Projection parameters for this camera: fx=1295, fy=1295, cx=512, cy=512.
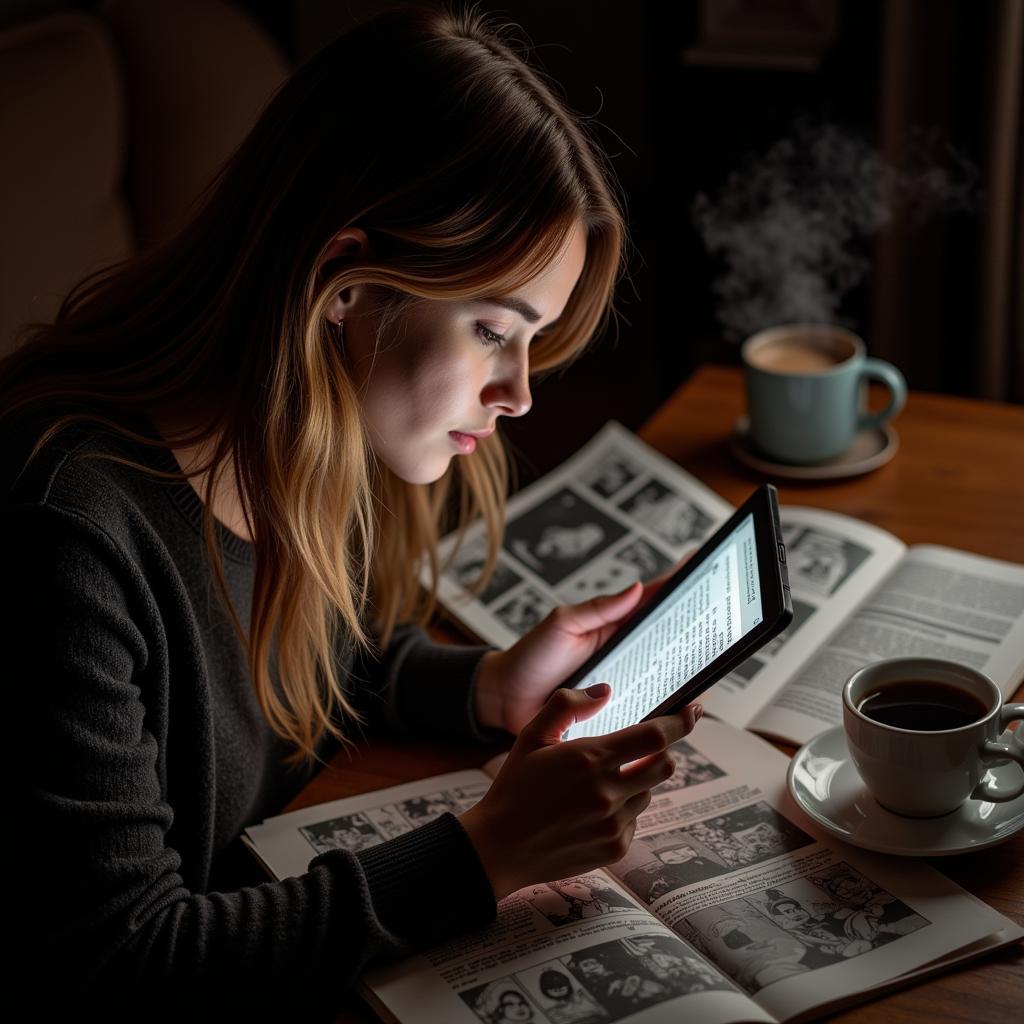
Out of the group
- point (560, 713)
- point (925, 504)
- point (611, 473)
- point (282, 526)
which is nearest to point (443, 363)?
point (282, 526)

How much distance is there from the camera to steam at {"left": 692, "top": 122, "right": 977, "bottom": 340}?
5.46 feet

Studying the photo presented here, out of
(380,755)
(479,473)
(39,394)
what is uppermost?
(39,394)

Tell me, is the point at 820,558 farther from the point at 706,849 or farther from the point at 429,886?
the point at 429,886

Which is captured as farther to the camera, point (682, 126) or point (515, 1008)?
point (682, 126)

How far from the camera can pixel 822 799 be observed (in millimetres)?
891

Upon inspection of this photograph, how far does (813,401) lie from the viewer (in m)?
1.37

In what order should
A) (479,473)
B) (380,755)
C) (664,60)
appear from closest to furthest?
(380,755) → (479,473) → (664,60)

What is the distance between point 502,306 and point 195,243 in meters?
0.23

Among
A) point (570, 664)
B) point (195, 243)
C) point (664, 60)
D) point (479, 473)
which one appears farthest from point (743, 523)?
point (664, 60)

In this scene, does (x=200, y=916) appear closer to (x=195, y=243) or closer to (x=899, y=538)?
(x=195, y=243)

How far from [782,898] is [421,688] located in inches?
14.0

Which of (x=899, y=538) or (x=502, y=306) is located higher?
(x=502, y=306)

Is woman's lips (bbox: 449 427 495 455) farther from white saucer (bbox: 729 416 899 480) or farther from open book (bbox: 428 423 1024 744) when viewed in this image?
white saucer (bbox: 729 416 899 480)

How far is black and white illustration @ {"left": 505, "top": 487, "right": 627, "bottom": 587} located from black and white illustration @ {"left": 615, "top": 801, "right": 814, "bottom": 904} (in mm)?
388
